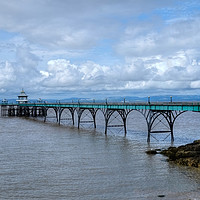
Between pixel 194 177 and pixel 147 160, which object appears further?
pixel 147 160

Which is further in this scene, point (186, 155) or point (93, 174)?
point (186, 155)

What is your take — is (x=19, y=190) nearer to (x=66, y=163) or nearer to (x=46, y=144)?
(x=66, y=163)

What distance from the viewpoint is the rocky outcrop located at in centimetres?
2875

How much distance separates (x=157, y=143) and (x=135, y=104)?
33.3 feet

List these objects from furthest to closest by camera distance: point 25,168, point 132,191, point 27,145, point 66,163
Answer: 1. point 27,145
2. point 66,163
3. point 25,168
4. point 132,191

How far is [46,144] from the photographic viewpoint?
43.8 metres

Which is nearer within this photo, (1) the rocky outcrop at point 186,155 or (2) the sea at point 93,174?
(2) the sea at point 93,174

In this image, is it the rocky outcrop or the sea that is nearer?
the sea

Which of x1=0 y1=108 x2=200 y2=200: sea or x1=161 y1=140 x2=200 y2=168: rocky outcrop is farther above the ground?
x1=161 y1=140 x2=200 y2=168: rocky outcrop

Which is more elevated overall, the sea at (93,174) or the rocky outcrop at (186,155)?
the rocky outcrop at (186,155)

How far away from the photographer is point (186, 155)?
31125 mm

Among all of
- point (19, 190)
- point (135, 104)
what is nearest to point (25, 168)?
point (19, 190)

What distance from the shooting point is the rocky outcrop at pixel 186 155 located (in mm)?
28750

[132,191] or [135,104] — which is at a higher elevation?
[135,104]
